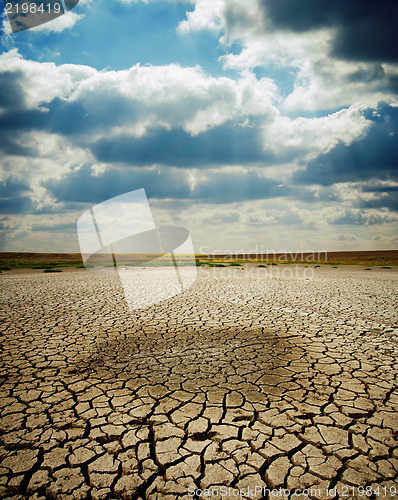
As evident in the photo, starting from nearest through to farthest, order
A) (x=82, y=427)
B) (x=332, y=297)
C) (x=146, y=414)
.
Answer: (x=82, y=427) → (x=146, y=414) → (x=332, y=297)

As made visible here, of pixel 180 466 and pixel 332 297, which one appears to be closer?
pixel 180 466

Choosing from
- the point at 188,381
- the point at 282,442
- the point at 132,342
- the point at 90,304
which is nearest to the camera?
the point at 282,442

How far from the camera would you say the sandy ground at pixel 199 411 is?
6.67 feet

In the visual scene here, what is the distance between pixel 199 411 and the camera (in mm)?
2863

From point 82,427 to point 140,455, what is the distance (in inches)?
27.2

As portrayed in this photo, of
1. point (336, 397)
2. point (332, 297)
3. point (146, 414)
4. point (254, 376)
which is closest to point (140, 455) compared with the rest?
point (146, 414)

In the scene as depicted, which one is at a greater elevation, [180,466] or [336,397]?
[180,466]

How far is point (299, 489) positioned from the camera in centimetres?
197

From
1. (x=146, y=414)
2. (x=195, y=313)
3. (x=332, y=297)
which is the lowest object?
(x=332, y=297)

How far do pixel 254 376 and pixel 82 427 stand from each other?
205cm

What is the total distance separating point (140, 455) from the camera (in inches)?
89.0

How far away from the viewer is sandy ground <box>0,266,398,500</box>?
80.0 inches

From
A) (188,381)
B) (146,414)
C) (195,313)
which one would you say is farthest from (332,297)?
(146,414)

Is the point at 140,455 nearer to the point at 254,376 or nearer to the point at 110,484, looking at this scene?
the point at 110,484
